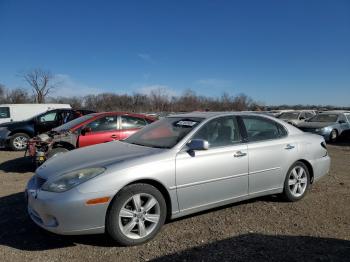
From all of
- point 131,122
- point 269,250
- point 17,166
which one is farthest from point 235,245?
point 17,166

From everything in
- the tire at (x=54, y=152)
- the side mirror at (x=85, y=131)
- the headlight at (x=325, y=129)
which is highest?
the side mirror at (x=85, y=131)

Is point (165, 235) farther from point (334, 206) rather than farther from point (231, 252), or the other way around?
point (334, 206)

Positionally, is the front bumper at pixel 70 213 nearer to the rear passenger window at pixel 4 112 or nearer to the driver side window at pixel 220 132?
the driver side window at pixel 220 132

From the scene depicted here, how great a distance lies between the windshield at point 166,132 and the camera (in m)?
4.48

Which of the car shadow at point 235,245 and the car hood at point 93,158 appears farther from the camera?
the car hood at point 93,158

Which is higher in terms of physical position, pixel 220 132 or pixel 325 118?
pixel 220 132

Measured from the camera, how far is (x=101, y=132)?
8.38 metres

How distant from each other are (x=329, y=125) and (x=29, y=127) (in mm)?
13476

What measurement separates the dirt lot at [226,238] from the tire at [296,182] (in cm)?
13

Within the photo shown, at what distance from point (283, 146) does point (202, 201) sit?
175cm

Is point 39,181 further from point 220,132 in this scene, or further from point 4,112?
point 4,112

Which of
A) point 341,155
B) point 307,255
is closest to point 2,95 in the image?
point 341,155

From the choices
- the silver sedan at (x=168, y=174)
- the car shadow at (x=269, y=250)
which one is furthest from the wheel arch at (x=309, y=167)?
the car shadow at (x=269, y=250)

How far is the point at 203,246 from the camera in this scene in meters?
3.75
